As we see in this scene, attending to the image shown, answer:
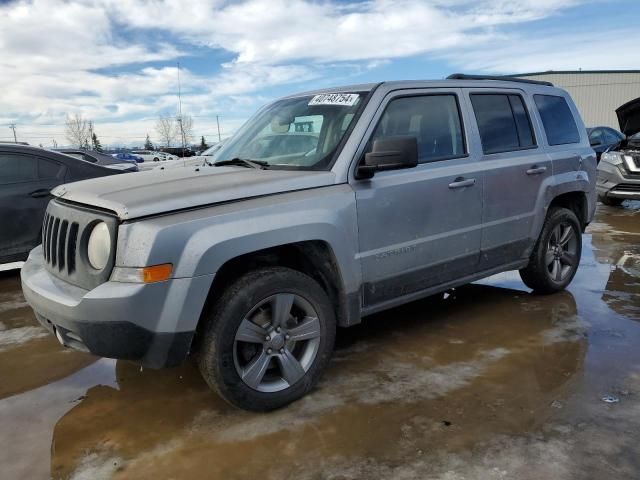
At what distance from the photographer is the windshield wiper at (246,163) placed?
3701 millimetres

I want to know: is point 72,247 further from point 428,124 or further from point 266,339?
point 428,124

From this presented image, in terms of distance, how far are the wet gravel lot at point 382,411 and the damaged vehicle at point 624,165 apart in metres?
6.63

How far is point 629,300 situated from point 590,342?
4.23ft

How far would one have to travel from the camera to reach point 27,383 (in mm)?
3676

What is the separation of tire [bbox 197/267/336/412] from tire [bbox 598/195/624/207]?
958cm

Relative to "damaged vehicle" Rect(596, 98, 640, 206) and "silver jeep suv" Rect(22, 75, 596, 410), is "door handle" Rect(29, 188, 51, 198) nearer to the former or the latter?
"silver jeep suv" Rect(22, 75, 596, 410)

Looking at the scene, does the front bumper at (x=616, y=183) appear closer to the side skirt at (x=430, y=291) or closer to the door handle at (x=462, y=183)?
the side skirt at (x=430, y=291)

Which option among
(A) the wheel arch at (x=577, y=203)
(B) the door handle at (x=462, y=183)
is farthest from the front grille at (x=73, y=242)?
(A) the wheel arch at (x=577, y=203)

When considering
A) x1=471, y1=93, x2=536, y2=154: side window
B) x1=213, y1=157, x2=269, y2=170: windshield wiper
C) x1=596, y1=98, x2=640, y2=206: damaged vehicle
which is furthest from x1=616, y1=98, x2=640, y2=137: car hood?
x1=213, y1=157, x2=269, y2=170: windshield wiper

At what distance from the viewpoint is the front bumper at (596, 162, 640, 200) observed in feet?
33.4

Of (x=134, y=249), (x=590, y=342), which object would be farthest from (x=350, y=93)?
(x=590, y=342)

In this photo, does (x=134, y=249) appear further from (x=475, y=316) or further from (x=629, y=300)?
(x=629, y=300)

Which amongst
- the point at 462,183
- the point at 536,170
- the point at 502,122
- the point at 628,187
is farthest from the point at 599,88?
the point at 462,183

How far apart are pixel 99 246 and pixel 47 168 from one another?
4033 millimetres
